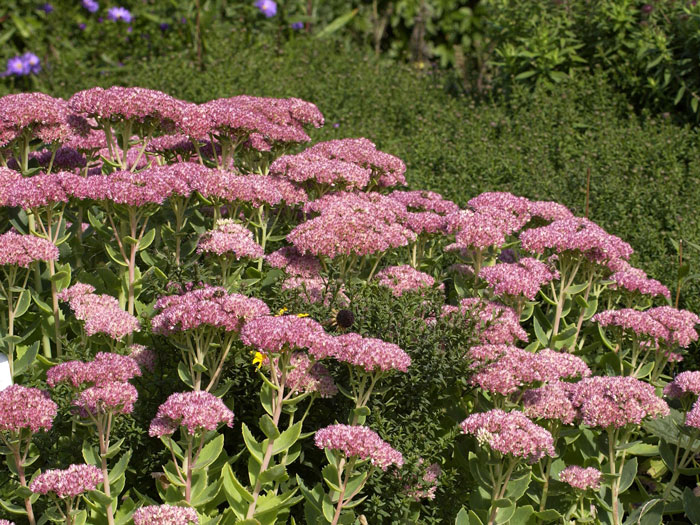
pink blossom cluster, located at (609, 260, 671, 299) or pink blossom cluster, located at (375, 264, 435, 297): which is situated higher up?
pink blossom cluster, located at (609, 260, 671, 299)

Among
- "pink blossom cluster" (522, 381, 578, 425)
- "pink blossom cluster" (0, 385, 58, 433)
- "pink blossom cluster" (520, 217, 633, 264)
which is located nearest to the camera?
"pink blossom cluster" (0, 385, 58, 433)

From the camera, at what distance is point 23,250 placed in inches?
133

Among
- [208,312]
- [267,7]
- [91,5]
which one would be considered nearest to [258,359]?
→ [208,312]

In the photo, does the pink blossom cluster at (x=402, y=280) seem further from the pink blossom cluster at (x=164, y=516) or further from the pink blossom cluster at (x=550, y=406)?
the pink blossom cluster at (x=164, y=516)

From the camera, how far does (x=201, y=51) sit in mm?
9656

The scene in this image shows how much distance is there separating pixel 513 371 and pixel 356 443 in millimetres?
752

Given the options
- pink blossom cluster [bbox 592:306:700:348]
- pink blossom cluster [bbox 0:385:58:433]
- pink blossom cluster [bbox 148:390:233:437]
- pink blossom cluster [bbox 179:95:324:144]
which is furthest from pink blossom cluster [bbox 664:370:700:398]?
pink blossom cluster [bbox 0:385:58:433]

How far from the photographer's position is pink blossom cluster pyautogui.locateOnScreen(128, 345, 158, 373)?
348 cm

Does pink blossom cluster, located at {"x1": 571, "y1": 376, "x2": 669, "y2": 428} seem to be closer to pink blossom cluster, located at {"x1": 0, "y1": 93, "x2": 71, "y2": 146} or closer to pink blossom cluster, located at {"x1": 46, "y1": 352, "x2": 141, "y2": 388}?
pink blossom cluster, located at {"x1": 46, "y1": 352, "x2": 141, "y2": 388}

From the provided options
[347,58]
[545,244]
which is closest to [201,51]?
[347,58]

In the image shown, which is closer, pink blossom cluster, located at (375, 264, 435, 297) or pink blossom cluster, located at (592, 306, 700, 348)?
pink blossom cluster, located at (592, 306, 700, 348)

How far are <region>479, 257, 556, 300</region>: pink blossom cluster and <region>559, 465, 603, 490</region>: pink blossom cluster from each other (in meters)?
0.77

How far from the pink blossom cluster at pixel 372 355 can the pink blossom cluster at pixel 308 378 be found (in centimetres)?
13

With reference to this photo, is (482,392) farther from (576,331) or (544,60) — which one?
(544,60)
